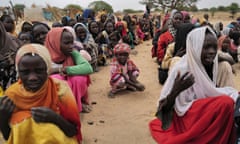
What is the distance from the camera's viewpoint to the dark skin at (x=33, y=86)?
240 centimetres

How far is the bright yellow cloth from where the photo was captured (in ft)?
7.91

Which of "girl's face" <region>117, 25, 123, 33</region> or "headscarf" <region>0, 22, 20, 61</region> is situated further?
"girl's face" <region>117, 25, 123, 33</region>

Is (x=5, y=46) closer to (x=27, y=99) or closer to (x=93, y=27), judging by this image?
(x=27, y=99)

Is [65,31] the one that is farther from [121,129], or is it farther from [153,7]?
[153,7]

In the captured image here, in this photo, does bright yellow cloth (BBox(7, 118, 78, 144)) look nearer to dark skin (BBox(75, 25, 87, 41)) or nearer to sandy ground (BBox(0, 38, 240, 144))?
sandy ground (BBox(0, 38, 240, 144))

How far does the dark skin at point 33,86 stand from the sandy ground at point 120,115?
4.48ft

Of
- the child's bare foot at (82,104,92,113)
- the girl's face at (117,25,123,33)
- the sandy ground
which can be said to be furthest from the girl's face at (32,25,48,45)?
the girl's face at (117,25,123,33)

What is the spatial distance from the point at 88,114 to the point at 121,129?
0.79 meters

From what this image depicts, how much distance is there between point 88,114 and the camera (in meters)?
4.66

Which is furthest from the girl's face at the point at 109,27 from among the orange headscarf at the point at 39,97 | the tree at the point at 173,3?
the tree at the point at 173,3

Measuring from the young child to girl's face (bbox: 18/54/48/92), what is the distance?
301 centimetres

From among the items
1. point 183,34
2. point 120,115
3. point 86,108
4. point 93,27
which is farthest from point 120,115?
point 93,27

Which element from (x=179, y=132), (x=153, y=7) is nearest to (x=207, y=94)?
(x=179, y=132)

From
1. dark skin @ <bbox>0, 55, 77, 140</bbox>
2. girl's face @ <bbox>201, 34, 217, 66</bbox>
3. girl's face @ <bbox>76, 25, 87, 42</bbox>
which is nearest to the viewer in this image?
dark skin @ <bbox>0, 55, 77, 140</bbox>
